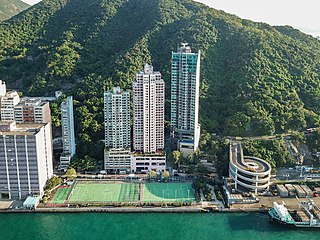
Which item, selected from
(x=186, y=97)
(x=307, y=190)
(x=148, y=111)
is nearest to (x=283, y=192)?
(x=307, y=190)

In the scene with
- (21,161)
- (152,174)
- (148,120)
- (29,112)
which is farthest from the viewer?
(148,120)

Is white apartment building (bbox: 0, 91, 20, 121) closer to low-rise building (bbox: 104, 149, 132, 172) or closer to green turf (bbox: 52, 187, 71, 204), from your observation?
green turf (bbox: 52, 187, 71, 204)

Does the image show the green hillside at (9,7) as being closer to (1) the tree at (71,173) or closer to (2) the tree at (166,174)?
(1) the tree at (71,173)

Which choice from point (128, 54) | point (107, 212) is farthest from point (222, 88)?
point (107, 212)

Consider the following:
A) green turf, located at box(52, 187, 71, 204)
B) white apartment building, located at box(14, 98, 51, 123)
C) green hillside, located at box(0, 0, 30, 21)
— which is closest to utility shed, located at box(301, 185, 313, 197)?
green turf, located at box(52, 187, 71, 204)

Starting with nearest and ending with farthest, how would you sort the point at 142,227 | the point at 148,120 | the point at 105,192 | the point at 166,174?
the point at 142,227 → the point at 105,192 → the point at 166,174 → the point at 148,120

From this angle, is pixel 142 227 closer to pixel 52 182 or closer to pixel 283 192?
pixel 52 182
